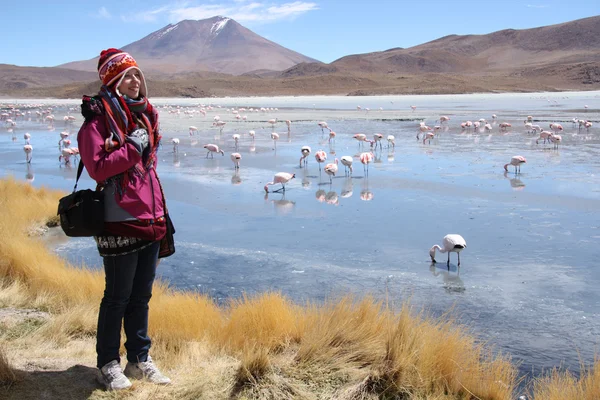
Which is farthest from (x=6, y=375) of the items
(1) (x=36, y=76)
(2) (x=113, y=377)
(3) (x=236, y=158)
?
(1) (x=36, y=76)

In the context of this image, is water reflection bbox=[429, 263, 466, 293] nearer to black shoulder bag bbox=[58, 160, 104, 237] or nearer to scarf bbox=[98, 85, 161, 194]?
scarf bbox=[98, 85, 161, 194]

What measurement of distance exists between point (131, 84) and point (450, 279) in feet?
13.3

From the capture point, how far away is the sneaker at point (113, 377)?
3.38m

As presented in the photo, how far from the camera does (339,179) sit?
12281 millimetres

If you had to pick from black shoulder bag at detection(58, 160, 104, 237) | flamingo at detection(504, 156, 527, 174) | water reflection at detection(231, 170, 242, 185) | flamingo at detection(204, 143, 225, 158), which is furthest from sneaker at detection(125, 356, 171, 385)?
flamingo at detection(204, 143, 225, 158)

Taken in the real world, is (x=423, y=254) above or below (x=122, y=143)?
below

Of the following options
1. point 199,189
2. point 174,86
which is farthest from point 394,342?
point 174,86

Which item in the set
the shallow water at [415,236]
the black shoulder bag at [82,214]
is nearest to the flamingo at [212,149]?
the shallow water at [415,236]

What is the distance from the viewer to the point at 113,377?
11.1 ft

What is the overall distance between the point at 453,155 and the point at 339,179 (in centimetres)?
436

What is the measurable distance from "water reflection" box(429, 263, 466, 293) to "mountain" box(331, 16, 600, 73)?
132m

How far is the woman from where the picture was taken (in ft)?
10.3

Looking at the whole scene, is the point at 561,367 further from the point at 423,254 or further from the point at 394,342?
the point at 423,254

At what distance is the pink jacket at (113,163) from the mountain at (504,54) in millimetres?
135423
